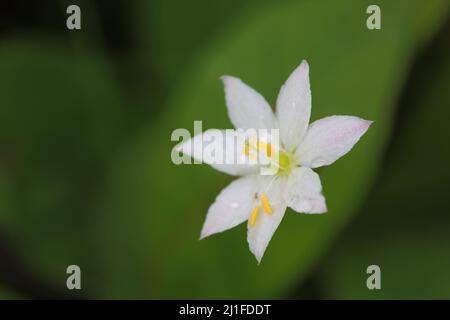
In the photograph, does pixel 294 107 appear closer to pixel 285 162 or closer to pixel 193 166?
pixel 285 162

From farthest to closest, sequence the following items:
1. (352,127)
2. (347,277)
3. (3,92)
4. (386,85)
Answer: (3,92) → (347,277) → (386,85) → (352,127)

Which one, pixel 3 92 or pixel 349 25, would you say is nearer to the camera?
pixel 349 25

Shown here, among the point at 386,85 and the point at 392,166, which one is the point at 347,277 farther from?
the point at 386,85

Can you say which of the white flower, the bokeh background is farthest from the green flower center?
the bokeh background

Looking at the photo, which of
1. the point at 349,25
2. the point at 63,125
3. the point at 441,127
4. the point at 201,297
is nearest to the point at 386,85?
the point at 349,25

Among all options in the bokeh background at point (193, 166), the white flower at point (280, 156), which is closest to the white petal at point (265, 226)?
the white flower at point (280, 156)

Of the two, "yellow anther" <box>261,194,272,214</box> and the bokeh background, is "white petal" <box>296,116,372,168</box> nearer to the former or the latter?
"yellow anther" <box>261,194,272,214</box>

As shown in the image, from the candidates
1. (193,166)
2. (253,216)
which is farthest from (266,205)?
(193,166)
